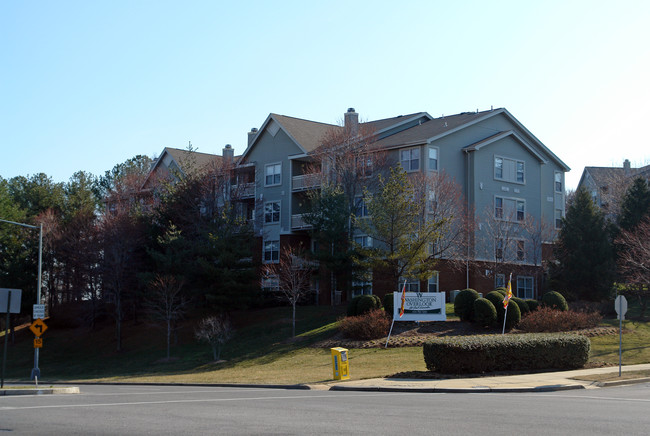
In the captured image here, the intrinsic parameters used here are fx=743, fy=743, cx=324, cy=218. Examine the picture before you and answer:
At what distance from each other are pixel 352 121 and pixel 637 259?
18.8 m

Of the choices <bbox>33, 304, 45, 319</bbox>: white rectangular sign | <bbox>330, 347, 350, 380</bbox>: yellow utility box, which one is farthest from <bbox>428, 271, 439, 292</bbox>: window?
<bbox>33, 304, 45, 319</bbox>: white rectangular sign

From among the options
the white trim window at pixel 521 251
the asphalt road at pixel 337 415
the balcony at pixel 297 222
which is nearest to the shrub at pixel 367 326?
the white trim window at pixel 521 251

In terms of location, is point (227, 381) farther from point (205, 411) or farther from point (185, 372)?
point (205, 411)

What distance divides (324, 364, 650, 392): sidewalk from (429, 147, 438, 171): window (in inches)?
903

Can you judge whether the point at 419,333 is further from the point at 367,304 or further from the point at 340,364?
the point at 340,364

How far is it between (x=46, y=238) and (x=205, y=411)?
49118 mm

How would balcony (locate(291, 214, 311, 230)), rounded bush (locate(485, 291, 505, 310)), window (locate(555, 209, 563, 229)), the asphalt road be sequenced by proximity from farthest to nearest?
1. window (locate(555, 209, 563, 229))
2. balcony (locate(291, 214, 311, 230))
3. rounded bush (locate(485, 291, 505, 310))
4. the asphalt road

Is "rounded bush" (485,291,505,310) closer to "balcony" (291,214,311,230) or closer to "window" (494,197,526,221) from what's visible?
"window" (494,197,526,221)

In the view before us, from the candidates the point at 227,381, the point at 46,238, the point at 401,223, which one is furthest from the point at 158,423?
the point at 46,238

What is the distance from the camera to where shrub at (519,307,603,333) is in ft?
114

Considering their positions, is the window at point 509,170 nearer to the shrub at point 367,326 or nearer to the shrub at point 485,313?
the shrub at point 485,313

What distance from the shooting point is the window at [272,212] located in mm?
53312

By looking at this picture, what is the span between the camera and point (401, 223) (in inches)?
1535

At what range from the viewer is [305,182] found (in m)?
50.4
